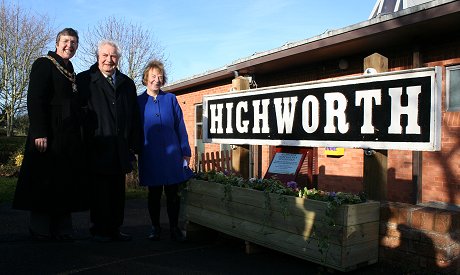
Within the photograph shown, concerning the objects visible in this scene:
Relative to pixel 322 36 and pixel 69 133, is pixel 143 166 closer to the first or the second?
pixel 69 133

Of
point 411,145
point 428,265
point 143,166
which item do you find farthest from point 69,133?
point 428,265

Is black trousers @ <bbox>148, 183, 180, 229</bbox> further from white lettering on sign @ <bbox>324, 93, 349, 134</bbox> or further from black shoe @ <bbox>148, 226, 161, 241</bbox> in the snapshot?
white lettering on sign @ <bbox>324, 93, 349, 134</bbox>

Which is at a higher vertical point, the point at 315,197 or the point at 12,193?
the point at 315,197

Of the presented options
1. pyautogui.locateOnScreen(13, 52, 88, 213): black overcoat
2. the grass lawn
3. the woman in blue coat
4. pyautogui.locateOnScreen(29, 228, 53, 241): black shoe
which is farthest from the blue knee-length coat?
the grass lawn

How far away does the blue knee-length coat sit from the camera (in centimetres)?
443

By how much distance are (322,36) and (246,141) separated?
2.56 meters

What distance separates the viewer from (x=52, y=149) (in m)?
4.16

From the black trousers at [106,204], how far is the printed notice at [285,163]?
6.11 feet

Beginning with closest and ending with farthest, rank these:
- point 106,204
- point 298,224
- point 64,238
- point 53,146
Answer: point 298,224
point 53,146
point 106,204
point 64,238

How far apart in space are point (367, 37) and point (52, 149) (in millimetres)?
4348

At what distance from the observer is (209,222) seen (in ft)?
14.4

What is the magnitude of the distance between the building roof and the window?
543 mm

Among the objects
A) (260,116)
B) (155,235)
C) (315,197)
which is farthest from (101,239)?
(315,197)

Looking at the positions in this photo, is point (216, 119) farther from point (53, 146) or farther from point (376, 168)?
point (376, 168)
